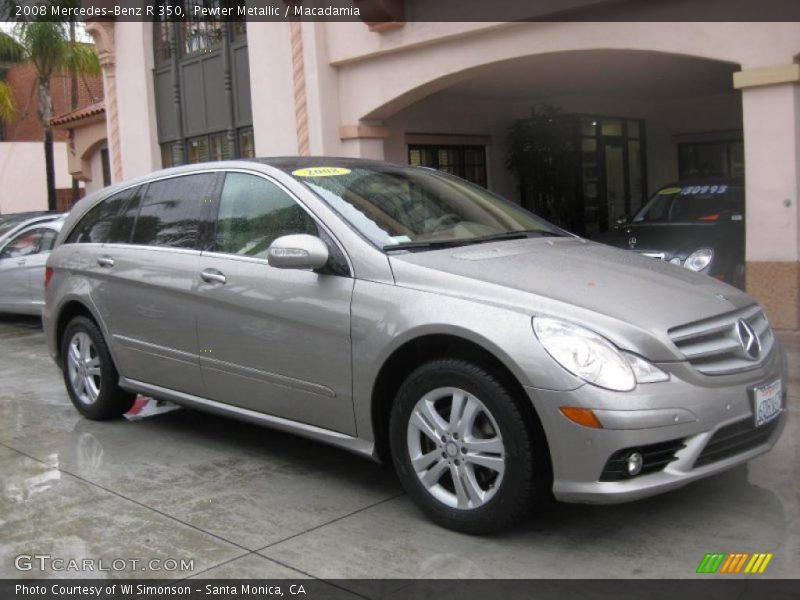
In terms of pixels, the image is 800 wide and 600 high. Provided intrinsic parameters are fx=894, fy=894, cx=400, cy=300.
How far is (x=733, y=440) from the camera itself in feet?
12.5

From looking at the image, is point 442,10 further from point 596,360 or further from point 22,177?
point 22,177

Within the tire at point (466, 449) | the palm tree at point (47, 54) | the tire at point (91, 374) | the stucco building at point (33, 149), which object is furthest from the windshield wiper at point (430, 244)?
the stucco building at point (33, 149)

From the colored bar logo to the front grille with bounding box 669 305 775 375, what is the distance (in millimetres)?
765

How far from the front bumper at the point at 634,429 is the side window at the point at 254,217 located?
176 centimetres

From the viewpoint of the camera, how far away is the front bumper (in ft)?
11.6

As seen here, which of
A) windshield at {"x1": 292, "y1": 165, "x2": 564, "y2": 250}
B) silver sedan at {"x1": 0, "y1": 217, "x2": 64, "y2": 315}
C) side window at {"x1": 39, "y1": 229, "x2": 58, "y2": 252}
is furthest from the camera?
side window at {"x1": 39, "y1": 229, "x2": 58, "y2": 252}

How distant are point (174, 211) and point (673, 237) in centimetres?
546

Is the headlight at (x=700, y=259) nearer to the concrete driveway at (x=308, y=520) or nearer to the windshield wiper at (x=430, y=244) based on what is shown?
the concrete driveway at (x=308, y=520)

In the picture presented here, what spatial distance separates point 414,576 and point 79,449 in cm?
291

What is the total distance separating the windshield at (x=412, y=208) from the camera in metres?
4.59

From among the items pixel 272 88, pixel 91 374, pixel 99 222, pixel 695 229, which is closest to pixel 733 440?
pixel 91 374

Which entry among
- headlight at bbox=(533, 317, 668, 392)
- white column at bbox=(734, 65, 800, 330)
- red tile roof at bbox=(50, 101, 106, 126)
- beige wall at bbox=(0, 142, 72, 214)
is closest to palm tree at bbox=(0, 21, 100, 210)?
red tile roof at bbox=(50, 101, 106, 126)

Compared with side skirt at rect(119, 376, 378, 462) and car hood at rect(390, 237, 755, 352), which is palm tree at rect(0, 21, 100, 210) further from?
car hood at rect(390, 237, 755, 352)
